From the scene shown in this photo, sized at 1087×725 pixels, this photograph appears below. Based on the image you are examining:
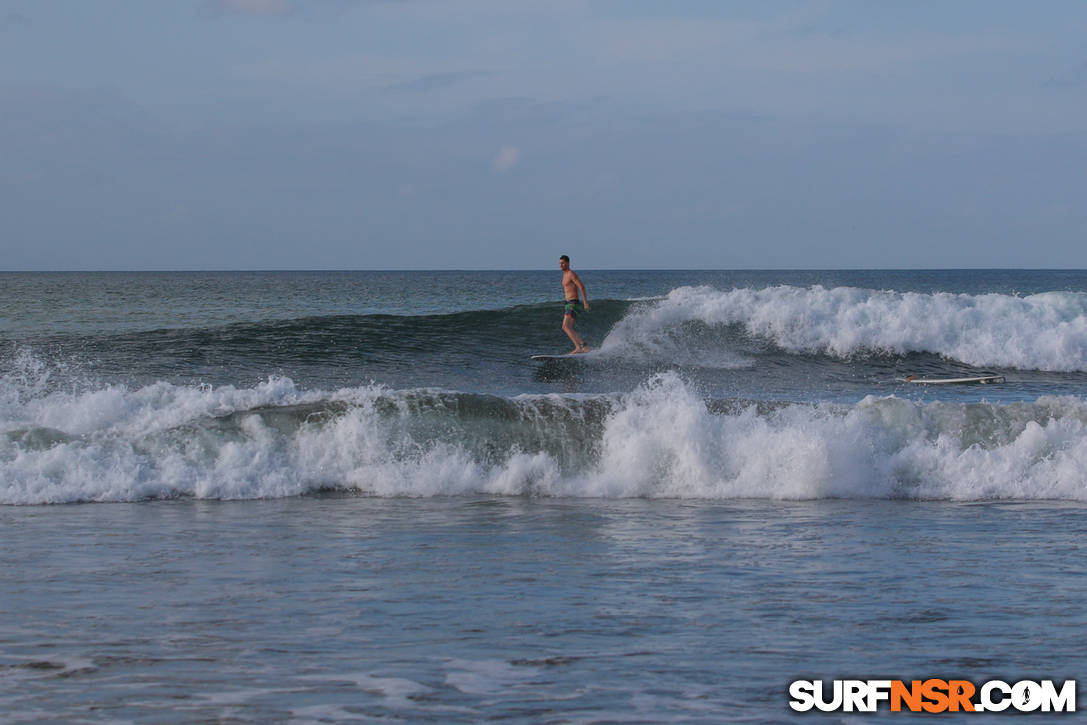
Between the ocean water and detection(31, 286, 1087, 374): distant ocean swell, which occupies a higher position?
detection(31, 286, 1087, 374): distant ocean swell

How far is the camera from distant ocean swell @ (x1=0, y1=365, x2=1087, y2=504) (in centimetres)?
1030

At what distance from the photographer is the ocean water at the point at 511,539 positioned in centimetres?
475

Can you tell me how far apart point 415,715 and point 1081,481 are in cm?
834

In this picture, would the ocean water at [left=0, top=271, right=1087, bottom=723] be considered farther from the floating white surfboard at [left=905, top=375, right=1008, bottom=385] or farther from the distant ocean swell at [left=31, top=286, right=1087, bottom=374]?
the distant ocean swell at [left=31, top=286, right=1087, bottom=374]

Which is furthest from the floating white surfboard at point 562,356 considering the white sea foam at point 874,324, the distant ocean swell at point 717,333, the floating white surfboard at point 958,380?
the floating white surfboard at point 958,380

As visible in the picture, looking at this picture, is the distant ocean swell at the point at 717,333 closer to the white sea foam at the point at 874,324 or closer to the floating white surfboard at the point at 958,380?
the white sea foam at the point at 874,324

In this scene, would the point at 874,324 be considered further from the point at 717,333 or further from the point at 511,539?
the point at 511,539

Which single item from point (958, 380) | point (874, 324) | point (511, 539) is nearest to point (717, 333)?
point (874, 324)

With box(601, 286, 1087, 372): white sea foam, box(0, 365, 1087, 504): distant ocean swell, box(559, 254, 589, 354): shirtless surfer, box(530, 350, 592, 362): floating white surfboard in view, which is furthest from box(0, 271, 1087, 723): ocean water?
box(601, 286, 1087, 372): white sea foam

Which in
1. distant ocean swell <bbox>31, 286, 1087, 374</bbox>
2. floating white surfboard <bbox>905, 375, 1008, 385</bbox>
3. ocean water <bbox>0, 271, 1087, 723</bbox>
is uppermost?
distant ocean swell <bbox>31, 286, 1087, 374</bbox>

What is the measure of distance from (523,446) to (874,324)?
13009mm

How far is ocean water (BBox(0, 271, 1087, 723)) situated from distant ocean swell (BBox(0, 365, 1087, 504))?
3 centimetres

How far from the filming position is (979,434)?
38.2 ft

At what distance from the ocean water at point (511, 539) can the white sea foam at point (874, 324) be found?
2.73m
